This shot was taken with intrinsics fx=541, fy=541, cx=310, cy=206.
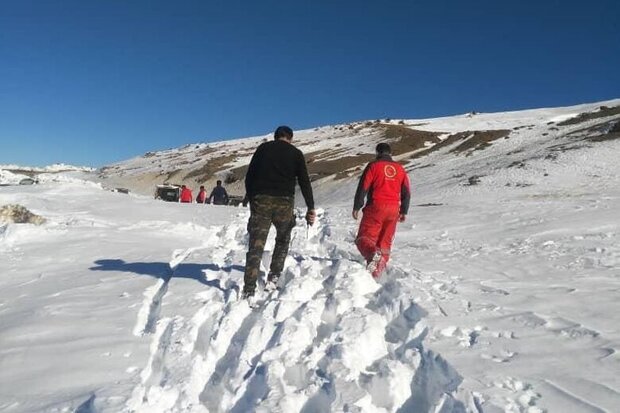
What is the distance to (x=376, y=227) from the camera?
719 cm

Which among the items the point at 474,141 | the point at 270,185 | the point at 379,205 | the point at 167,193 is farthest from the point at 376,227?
the point at 474,141

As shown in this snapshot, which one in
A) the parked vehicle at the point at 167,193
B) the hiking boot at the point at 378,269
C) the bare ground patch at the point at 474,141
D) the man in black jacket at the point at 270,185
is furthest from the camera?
the bare ground patch at the point at 474,141

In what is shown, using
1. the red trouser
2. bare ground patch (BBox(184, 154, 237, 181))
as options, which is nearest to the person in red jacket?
the red trouser

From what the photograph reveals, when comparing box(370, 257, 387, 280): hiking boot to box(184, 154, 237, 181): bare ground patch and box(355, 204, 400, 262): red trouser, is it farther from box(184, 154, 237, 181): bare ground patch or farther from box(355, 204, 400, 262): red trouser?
Answer: box(184, 154, 237, 181): bare ground patch

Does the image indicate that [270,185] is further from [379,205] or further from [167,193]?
[167,193]

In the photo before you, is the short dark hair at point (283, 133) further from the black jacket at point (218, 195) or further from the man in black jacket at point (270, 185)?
the black jacket at point (218, 195)

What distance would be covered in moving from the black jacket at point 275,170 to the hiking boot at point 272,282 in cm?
99

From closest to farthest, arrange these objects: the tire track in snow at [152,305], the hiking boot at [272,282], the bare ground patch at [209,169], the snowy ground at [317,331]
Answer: the snowy ground at [317,331] → the tire track in snow at [152,305] → the hiking boot at [272,282] → the bare ground patch at [209,169]

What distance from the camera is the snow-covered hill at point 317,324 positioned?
3641 millimetres

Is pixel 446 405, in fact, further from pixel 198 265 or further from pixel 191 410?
pixel 198 265

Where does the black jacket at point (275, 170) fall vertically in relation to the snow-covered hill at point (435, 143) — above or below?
below

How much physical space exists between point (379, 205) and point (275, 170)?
Answer: 1.74 m

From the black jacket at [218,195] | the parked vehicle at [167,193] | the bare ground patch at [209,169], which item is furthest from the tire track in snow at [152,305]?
the bare ground patch at [209,169]

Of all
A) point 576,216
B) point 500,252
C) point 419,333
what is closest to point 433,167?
point 576,216
